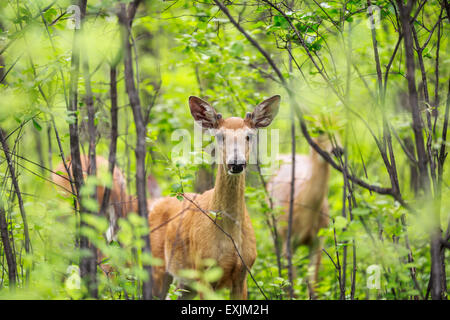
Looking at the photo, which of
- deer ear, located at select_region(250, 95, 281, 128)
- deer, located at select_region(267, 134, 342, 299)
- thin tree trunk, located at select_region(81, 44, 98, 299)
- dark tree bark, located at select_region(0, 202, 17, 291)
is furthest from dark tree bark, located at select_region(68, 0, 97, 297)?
deer, located at select_region(267, 134, 342, 299)

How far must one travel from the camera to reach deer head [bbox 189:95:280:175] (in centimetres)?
501

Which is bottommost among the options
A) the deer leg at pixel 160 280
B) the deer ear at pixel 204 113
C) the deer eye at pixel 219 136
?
the deer leg at pixel 160 280

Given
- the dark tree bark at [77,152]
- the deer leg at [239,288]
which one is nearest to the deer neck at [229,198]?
the deer leg at [239,288]

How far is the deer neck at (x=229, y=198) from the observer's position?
518 cm

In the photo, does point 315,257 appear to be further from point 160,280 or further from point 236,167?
point 236,167

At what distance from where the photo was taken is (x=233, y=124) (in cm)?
526

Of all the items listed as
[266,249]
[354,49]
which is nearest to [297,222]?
[266,249]

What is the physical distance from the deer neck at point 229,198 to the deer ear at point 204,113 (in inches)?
19.8

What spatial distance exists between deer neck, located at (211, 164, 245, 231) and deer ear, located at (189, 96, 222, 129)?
19.8 inches

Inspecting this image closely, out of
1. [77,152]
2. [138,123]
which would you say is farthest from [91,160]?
[138,123]

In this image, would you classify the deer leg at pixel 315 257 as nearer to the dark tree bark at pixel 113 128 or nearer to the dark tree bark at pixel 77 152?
the dark tree bark at pixel 113 128

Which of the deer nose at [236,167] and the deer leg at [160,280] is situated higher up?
the deer nose at [236,167]
